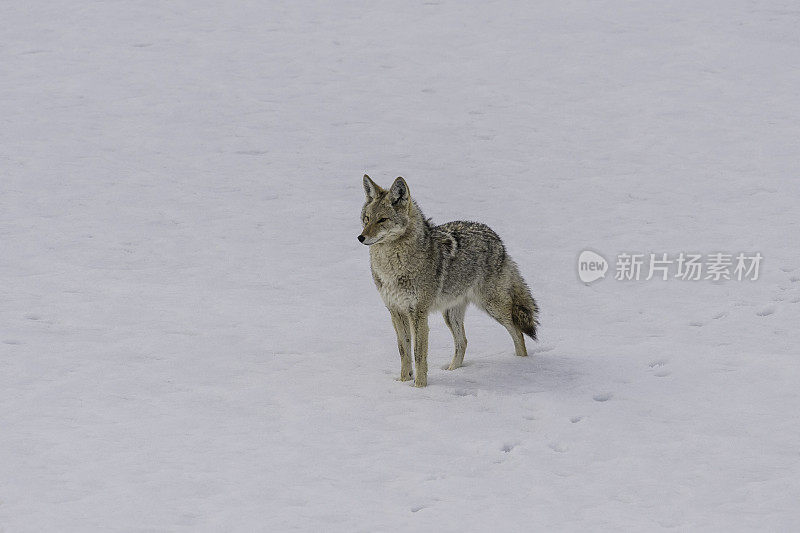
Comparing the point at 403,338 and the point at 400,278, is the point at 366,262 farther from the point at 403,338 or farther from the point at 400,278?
the point at 400,278

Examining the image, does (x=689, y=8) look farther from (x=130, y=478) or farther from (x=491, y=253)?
(x=130, y=478)

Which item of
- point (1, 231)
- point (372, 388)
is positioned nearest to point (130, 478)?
point (372, 388)

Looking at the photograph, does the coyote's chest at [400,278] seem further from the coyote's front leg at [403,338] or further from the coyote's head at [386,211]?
the coyote's head at [386,211]

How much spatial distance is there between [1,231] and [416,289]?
299 inches

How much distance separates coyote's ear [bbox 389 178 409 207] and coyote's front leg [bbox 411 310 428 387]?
1.14m

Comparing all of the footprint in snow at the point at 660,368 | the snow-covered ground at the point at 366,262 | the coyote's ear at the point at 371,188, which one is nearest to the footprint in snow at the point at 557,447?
the snow-covered ground at the point at 366,262

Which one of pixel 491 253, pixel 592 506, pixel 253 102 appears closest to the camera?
pixel 592 506

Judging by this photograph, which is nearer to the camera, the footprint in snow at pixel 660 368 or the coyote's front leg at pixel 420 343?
the coyote's front leg at pixel 420 343

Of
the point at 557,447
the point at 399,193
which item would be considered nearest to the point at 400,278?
the point at 399,193

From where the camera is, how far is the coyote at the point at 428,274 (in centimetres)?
870

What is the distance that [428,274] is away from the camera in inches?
351

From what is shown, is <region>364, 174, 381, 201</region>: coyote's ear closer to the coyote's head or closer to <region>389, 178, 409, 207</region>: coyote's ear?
the coyote's head

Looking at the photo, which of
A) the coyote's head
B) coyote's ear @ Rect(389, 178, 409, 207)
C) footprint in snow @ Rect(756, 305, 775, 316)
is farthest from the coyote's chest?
footprint in snow @ Rect(756, 305, 775, 316)

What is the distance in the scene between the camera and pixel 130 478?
6785mm
